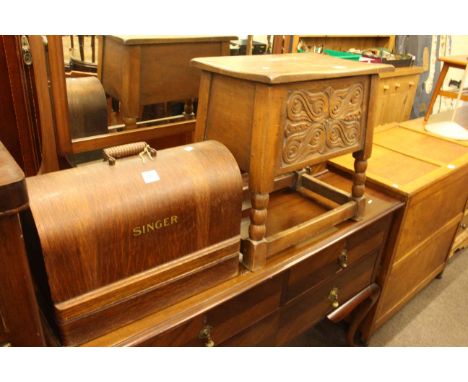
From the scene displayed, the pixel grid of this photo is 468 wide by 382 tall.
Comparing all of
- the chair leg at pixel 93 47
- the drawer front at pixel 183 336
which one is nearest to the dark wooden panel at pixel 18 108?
the chair leg at pixel 93 47

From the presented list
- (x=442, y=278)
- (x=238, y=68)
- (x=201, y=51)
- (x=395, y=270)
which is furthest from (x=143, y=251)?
(x=442, y=278)

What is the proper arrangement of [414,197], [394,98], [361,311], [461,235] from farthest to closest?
1. [461,235]
2. [394,98]
3. [361,311]
4. [414,197]

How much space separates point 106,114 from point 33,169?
0.24 meters

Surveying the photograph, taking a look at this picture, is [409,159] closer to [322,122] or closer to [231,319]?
[322,122]

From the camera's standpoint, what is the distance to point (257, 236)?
0.94m

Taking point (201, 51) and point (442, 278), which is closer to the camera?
point (201, 51)

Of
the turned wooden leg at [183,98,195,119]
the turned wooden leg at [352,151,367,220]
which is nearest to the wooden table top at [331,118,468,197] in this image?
the turned wooden leg at [352,151,367,220]

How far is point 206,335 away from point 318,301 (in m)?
0.48

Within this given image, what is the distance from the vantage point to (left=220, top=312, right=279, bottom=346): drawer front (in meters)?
1.02

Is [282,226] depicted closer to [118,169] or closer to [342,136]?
[342,136]

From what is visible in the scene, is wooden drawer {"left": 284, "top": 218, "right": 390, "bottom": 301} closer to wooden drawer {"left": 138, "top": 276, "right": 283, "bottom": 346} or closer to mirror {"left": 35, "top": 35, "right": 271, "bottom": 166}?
wooden drawer {"left": 138, "top": 276, "right": 283, "bottom": 346}

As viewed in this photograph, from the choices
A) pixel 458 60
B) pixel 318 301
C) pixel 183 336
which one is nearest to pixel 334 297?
pixel 318 301

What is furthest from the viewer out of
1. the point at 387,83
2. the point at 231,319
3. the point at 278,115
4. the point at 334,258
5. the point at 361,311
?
the point at 387,83

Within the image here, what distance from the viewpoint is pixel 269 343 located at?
3.70ft
